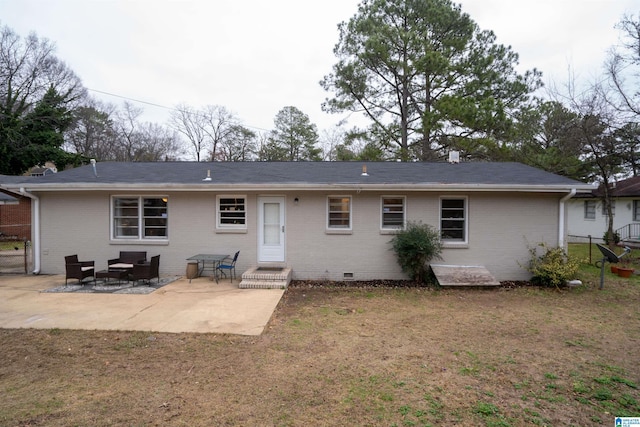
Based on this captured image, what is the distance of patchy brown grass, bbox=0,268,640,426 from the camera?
3096 millimetres

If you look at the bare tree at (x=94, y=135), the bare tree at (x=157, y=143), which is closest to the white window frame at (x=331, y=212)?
the bare tree at (x=157, y=143)

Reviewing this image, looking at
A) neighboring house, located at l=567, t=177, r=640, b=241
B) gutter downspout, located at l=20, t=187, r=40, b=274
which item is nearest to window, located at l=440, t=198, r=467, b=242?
gutter downspout, located at l=20, t=187, r=40, b=274

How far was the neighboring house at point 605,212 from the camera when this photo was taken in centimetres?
1802

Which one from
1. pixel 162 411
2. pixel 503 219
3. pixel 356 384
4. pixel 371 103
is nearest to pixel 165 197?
pixel 162 411

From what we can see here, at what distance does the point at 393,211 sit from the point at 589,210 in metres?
19.5

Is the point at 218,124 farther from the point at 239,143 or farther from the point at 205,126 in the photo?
the point at 239,143

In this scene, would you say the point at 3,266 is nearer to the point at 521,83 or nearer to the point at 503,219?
the point at 503,219

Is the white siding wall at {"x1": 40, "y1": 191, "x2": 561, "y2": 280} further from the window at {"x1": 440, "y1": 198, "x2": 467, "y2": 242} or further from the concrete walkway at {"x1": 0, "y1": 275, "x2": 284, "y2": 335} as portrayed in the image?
the concrete walkway at {"x1": 0, "y1": 275, "x2": 284, "y2": 335}

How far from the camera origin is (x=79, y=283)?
27.0 ft

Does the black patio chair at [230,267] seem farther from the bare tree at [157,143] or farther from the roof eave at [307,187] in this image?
the bare tree at [157,143]

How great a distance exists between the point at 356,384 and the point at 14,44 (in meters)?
34.4

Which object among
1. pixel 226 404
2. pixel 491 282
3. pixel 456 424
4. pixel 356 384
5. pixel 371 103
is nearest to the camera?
pixel 456 424

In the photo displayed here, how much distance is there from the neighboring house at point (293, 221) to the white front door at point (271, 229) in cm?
3

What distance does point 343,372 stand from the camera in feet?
12.9
